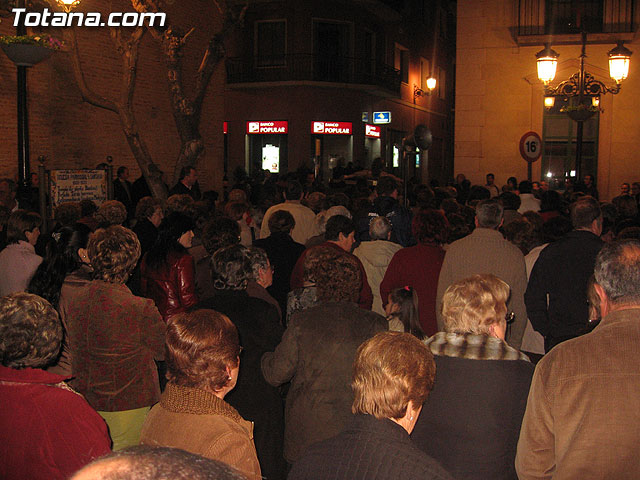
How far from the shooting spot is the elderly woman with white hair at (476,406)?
3184mm

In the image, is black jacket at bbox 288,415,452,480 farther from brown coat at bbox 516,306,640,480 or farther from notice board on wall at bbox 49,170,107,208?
notice board on wall at bbox 49,170,107,208

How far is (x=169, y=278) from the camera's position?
18.1ft

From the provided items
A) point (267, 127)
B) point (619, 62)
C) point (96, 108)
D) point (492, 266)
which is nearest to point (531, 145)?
point (619, 62)

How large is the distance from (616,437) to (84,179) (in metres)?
8.22

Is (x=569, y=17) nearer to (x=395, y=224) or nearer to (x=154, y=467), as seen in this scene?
(x=395, y=224)

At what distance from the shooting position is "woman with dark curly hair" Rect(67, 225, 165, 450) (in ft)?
13.4

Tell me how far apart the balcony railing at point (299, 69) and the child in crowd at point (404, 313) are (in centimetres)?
2473

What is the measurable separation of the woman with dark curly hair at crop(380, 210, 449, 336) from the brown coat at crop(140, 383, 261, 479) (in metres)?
3.42

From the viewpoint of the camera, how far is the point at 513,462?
322 cm

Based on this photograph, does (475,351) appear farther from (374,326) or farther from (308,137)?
(308,137)

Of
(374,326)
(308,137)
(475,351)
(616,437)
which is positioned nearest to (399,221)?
(374,326)

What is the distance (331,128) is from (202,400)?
89.6ft

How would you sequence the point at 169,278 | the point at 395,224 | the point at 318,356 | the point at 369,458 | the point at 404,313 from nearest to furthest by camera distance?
the point at 369,458, the point at 318,356, the point at 404,313, the point at 169,278, the point at 395,224

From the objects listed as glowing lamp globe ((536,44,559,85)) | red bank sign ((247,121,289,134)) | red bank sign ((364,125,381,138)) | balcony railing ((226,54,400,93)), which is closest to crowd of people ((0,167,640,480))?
glowing lamp globe ((536,44,559,85))
